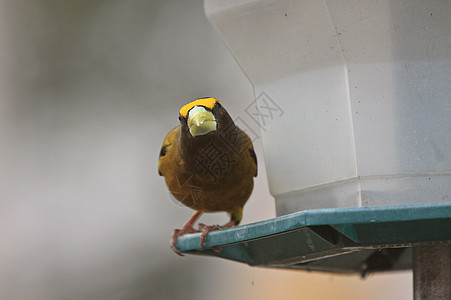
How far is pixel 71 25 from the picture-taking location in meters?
9.23

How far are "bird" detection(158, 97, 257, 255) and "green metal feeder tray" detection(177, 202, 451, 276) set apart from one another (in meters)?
0.47

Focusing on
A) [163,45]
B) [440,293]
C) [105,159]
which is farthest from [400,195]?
[163,45]

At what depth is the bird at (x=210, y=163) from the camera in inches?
132

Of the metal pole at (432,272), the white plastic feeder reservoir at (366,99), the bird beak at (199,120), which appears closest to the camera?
the white plastic feeder reservoir at (366,99)

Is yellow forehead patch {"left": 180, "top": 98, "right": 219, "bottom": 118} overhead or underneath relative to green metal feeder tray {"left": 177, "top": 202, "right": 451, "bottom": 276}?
overhead

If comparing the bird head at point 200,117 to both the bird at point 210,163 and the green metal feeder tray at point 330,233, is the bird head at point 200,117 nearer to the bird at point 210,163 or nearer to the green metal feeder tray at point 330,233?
the bird at point 210,163

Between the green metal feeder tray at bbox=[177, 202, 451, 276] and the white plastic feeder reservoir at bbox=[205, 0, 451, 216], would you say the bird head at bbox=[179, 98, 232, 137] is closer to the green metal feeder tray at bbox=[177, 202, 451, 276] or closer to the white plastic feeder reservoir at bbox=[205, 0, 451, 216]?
the white plastic feeder reservoir at bbox=[205, 0, 451, 216]

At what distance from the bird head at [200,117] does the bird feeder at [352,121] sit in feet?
0.93

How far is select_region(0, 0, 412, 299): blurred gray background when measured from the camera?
8.06 meters

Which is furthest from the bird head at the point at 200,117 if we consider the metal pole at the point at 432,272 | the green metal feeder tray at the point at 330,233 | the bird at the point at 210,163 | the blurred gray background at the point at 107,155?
the blurred gray background at the point at 107,155

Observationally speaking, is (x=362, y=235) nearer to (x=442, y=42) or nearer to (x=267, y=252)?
(x=267, y=252)

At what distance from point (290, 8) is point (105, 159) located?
19.3 ft

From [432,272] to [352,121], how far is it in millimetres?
702

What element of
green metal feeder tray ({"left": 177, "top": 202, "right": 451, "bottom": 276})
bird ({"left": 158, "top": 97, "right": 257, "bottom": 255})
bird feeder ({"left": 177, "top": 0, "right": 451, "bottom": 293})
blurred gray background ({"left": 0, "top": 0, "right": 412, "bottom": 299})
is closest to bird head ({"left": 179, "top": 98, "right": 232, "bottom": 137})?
bird ({"left": 158, "top": 97, "right": 257, "bottom": 255})
